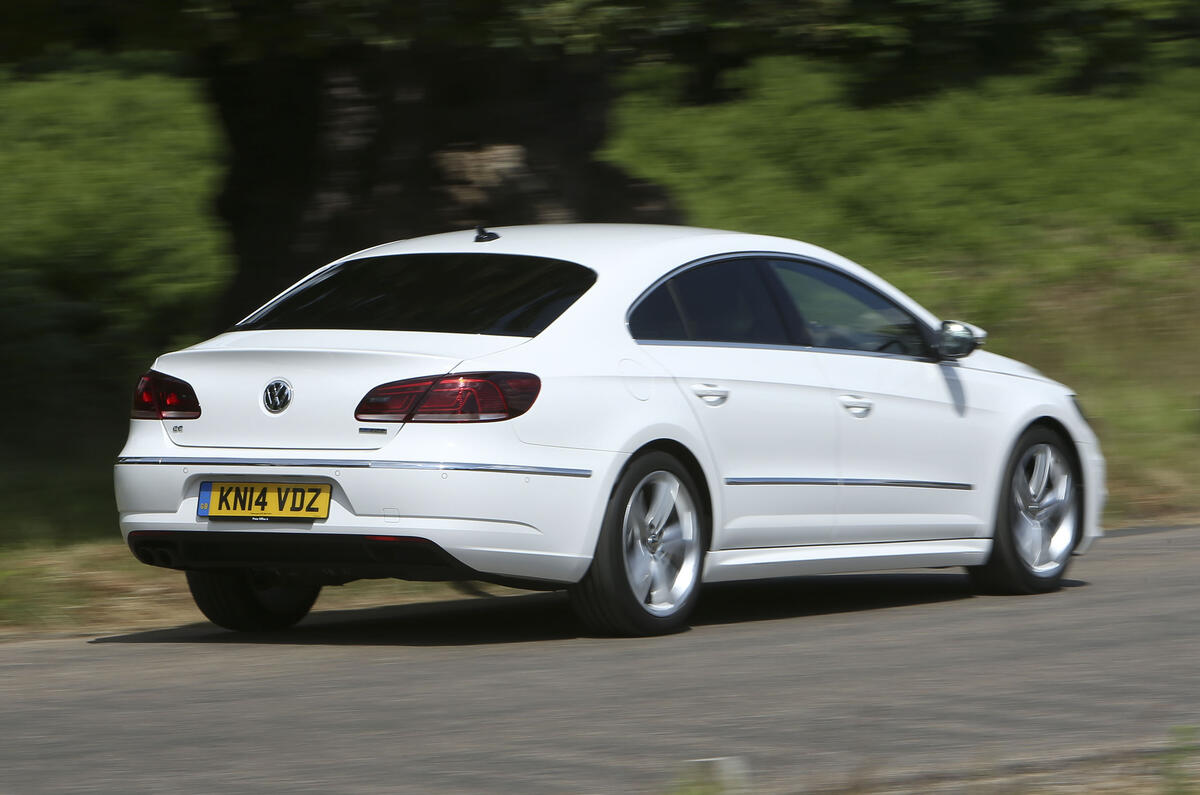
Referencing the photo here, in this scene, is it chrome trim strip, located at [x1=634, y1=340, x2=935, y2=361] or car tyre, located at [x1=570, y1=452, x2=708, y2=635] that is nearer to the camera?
car tyre, located at [x1=570, y1=452, x2=708, y2=635]

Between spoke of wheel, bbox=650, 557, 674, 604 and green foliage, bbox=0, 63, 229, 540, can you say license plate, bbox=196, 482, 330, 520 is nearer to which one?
spoke of wheel, bbox=650, 557, 674, 604

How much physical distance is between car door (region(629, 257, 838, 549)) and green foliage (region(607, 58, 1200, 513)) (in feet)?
19.9

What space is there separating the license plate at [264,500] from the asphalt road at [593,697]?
20.6 inches

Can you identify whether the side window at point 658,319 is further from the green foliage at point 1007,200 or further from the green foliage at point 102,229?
the green foliage at point 102,229

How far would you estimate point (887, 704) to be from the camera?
19.1ft

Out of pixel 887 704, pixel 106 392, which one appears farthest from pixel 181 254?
pixel 887 704

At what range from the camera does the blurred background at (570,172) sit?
1066cm

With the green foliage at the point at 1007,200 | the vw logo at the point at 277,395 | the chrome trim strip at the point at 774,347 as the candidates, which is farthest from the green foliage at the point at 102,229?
the vw logo at the point at 277,395

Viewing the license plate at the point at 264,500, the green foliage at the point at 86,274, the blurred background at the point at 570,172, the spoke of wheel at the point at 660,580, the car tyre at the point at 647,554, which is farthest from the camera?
the green foliage at the point at 86,274

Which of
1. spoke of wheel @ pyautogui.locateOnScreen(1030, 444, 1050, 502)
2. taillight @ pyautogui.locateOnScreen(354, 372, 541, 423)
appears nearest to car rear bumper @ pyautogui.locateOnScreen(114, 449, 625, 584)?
taillight @ pyautogui.locateOnScreen(354, 372, 541, 423)

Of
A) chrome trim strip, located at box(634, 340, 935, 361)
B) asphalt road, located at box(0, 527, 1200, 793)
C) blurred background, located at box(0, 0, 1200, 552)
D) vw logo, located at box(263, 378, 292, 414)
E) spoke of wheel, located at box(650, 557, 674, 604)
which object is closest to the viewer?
asphalt road, located at box(0, 527, 1200, 793)

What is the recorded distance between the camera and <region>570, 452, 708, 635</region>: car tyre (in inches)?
277

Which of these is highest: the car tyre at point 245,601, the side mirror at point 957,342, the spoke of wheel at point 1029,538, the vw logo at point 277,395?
the vw logo at point 277,395

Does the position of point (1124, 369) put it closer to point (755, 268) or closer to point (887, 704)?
point (755, 268)
